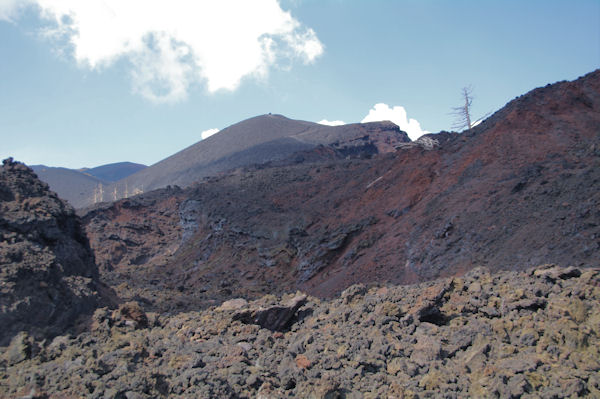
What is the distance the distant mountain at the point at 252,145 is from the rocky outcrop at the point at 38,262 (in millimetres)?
44525

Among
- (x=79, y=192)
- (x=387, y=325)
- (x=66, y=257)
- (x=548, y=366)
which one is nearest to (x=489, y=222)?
(x=387, y=325)

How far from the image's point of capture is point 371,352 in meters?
6.14

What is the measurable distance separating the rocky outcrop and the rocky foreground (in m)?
1.35

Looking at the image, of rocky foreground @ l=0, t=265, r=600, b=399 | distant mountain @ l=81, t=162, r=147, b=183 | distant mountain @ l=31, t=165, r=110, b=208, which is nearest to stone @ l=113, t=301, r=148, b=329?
rocky foreground @ l=0, t=265, r=600, b=399

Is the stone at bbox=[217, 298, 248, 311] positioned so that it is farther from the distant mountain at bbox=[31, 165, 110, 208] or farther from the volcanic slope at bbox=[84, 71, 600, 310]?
the distant mountain at bbox=[31, 165, 110, 208]

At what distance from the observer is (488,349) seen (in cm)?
567

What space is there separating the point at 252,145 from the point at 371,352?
219 feet

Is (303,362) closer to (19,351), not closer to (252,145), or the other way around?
(19,351)

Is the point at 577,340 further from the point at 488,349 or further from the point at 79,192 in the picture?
the point at 79,192

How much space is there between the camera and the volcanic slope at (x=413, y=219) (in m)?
11.4

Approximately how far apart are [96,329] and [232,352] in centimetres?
359

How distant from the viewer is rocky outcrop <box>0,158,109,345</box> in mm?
8594

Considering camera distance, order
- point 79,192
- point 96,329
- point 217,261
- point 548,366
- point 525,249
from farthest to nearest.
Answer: point 79,192, point 217,261, point 525,249, point 96,329, point 548,366

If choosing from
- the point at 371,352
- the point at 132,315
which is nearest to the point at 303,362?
the point at 371,352
